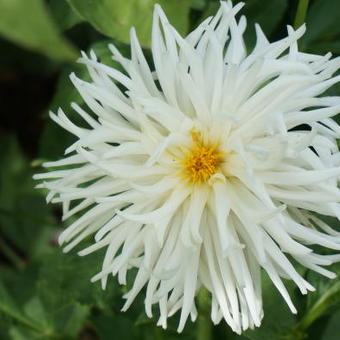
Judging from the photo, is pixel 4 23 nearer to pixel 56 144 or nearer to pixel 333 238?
pixel 333 238

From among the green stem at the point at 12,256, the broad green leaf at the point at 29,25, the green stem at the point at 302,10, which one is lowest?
the green stem at the point at 12,256

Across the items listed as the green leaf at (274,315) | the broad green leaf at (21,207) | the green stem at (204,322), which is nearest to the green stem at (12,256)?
the broad green leaf at (21,207)

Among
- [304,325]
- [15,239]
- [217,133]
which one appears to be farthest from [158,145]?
[15,239]

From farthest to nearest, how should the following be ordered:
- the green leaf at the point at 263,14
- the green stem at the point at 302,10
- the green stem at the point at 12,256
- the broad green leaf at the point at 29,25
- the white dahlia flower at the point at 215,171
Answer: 1. the green stem at the point at 12,256
2. the green leaf at the point at 263,14
3. the green stem at the point at 302,10
4. the white dahlia flower at the point at 215,171
5. the broad green leaf at the point at 29,25

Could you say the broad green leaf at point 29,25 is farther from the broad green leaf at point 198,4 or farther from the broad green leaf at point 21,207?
the broad green leaf at point 21,207

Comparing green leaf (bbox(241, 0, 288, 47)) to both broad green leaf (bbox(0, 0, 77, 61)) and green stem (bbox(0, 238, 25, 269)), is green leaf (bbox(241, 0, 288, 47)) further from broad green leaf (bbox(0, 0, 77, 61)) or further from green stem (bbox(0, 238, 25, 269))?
green stem (bbox(0, 238, 25, 269))

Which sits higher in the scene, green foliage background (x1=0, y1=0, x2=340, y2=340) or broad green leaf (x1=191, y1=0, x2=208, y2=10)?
broad green leaf (x1=191, y1=0, x2=208, y2=10)

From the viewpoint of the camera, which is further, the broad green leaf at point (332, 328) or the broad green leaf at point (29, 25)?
the broad green leaf at point (332, 328)

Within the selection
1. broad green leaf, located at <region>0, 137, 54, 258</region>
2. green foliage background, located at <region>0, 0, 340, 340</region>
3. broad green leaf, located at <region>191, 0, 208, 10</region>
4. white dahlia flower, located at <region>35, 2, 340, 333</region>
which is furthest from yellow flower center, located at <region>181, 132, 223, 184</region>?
broad green leaf, located at <region>0, 137, 54, 258</region>
